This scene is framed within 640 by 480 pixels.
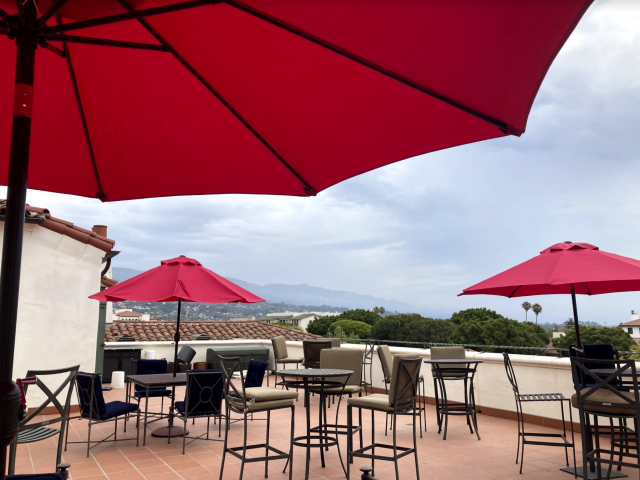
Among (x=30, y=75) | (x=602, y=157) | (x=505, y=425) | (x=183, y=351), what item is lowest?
(x=505, y=425)

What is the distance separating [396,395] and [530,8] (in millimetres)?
3514

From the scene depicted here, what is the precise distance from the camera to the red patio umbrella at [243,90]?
158cm

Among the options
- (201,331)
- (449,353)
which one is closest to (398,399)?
(449,353)

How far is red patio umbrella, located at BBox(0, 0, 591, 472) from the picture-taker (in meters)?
1.58

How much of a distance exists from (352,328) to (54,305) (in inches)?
1828

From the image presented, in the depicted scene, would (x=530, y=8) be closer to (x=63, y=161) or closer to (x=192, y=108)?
(x=192, y=108)

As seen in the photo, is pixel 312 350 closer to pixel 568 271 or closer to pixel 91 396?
pixel 91 396

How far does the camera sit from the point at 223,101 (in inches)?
93.7

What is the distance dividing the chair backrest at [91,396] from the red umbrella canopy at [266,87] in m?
3.19

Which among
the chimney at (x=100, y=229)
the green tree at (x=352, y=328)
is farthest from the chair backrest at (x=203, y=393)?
the green tree at (x=352, y=328)

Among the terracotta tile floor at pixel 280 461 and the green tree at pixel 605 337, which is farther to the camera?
the green tree at pixel 605 337

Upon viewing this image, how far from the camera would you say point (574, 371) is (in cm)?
405

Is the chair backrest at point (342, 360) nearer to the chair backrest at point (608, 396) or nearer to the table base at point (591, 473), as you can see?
the table base at point (591, 473)

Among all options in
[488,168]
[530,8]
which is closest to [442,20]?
[530,8]
